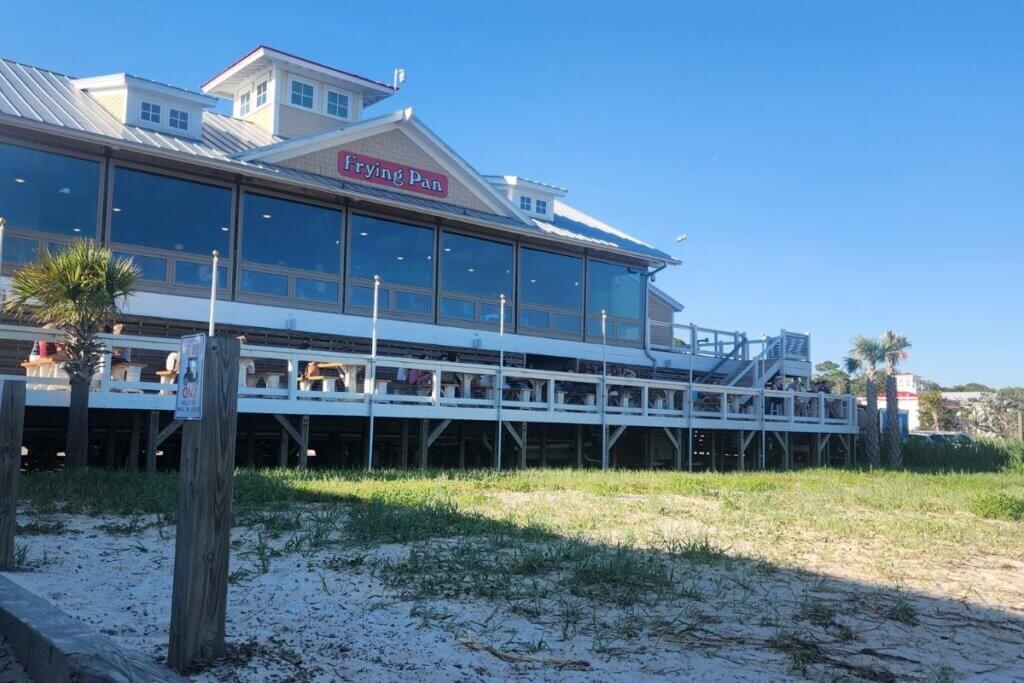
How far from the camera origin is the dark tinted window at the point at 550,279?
72.2ft

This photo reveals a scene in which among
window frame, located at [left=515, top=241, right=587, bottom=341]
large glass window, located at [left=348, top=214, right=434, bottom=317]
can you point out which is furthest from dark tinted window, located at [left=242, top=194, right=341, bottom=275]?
window frame, located at [left=515, top=241, right=587, bottom=341]

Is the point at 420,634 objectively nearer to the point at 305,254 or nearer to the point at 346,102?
the point at 305,254

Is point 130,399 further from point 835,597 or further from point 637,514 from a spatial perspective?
point 835,597

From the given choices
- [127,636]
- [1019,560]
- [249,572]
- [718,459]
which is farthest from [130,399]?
[718,459]

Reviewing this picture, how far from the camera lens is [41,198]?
14906 mm

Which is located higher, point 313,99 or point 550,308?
point 313,99

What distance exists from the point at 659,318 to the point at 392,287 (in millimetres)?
10906

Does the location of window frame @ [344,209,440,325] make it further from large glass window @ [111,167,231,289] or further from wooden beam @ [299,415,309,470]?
wooden beam @ [299,415,309,470]

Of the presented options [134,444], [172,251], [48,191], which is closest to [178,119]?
[172,251]

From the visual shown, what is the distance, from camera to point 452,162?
811 inches

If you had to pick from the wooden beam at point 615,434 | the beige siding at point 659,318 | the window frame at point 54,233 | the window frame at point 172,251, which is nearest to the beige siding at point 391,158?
the window frame at point 172,251

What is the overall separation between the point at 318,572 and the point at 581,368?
17.4 meters

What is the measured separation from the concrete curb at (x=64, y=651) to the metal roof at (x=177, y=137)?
12.2m

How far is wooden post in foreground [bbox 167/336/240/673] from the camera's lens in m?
3.89
